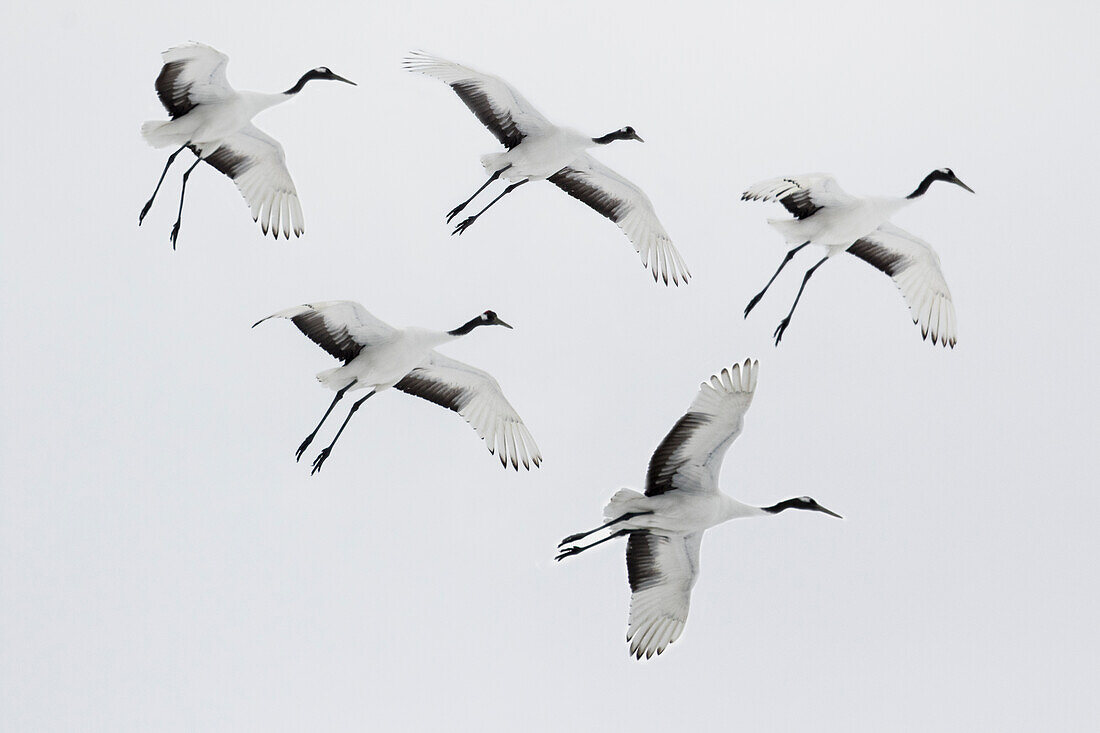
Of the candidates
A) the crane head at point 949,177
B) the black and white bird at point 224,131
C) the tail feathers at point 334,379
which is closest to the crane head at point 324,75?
the black and white bird at point 224,131

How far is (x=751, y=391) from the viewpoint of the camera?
16438mm

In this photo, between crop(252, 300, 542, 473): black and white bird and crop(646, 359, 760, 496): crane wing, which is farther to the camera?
crop(252, 300, 542, 473): black and white bird

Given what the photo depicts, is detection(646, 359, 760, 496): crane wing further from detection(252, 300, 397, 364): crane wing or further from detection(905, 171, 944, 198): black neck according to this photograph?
detection(905, 171, 944, 198): black neck

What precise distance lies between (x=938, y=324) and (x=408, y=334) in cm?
673

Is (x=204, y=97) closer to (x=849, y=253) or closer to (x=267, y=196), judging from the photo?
(x=267, y=196)

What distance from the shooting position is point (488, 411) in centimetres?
1994

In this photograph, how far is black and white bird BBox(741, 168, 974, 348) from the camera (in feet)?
64.4

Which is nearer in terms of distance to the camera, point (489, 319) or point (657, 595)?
point (657, 595)

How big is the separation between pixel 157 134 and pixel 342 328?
3272mm

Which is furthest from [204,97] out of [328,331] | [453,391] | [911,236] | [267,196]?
[911,236]

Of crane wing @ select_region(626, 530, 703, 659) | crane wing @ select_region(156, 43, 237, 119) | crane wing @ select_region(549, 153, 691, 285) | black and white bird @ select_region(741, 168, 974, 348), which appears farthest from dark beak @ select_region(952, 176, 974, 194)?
crane wing @ select_region(156, 43, 237, 119)

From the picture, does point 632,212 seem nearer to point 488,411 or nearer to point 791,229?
point 791,229

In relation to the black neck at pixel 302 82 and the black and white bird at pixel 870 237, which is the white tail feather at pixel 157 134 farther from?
the black and white bird at pixel 870 237

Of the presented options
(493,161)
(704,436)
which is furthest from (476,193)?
(704,436)
